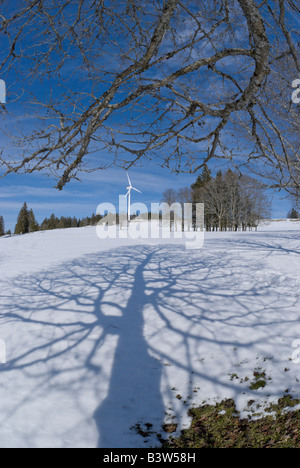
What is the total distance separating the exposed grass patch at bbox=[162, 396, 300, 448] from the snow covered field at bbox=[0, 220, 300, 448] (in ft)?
0.56

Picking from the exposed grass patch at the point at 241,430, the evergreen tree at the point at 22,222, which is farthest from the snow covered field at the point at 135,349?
the evergreen tree at the point at 22,222

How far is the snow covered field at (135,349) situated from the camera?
3.32m

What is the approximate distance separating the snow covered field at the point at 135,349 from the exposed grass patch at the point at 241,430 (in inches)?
6.7

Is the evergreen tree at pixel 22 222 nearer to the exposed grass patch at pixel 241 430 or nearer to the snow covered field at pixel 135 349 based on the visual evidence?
the snow covered field at pixel 135 349

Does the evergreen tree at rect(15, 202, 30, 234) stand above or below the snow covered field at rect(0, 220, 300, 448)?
above

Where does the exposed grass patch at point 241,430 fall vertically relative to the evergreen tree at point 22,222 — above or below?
below

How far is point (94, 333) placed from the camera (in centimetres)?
527

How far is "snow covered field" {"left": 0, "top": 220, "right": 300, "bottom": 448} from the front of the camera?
3320mm

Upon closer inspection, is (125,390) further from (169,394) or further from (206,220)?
(206,220)

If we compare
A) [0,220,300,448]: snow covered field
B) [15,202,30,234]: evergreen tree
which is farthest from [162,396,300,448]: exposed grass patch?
[15,202,30,234]: evergreen tree

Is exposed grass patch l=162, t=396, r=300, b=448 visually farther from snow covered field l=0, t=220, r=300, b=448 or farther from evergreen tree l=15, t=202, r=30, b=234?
evergreen tree l=15, t=202, r=30, b=234

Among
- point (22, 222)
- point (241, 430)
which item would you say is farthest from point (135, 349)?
point (22, 222)

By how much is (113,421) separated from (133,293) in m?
4.09

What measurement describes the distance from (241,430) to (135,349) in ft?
7.05
